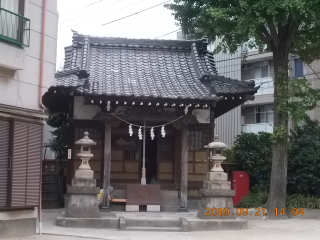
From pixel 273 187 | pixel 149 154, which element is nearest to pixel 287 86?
pixel 273 187

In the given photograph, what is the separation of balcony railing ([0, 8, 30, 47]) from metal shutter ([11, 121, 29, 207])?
211cm

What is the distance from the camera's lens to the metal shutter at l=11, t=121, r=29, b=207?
11109 mm

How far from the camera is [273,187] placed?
16.4 m

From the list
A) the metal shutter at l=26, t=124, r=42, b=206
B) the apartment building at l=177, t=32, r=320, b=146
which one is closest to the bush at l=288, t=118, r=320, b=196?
the metal shutter at l=26, t=124, r=42, b=206

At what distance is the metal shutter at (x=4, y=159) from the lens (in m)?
10.9

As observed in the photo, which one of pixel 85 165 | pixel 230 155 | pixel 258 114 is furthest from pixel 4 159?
pixel 258 114

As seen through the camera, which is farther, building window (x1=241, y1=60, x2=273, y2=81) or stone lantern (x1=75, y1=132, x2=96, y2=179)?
building window (x1=241, y1=60, x2=273, y2=81)

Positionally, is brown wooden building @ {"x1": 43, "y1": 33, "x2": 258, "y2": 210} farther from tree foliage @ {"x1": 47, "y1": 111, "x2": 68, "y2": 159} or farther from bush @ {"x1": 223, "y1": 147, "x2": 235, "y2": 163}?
tree foliage @ {"x1": 47, "y1": 111, "x2": 68, "y2": 159}

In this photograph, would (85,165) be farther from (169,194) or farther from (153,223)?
(169,194)

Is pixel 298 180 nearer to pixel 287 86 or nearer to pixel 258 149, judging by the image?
pixel 258 149

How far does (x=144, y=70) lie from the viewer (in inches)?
723

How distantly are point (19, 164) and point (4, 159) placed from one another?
1.50 feet

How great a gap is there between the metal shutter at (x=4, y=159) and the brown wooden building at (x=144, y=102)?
425 cm

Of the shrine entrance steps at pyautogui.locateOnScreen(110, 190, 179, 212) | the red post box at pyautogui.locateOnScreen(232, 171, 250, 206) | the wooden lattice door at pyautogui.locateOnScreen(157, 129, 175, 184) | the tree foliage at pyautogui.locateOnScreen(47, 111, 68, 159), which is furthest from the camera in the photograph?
the tree foliage at pyautogui.locateOnScreen(47, 111, 68, 159)
